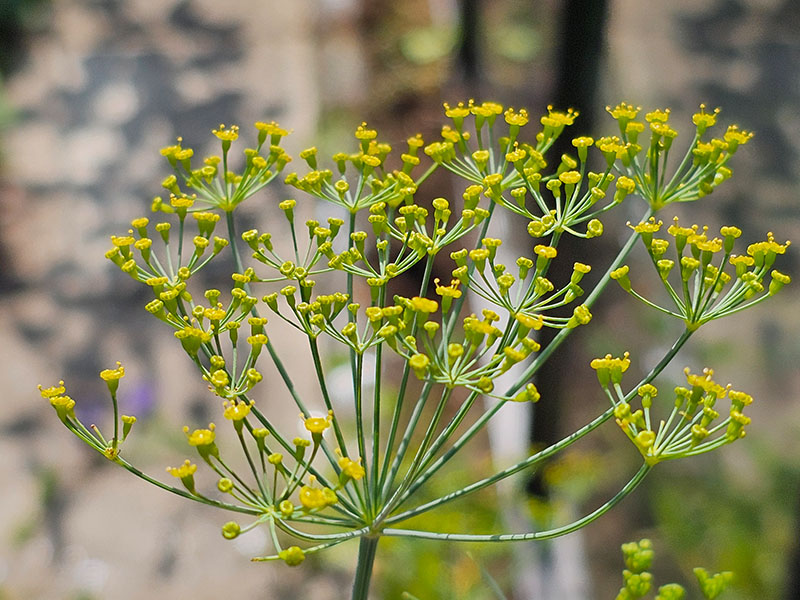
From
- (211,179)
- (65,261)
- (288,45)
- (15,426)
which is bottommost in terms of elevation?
(15,426)

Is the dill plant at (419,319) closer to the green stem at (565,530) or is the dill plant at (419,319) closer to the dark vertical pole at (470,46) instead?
the green stem at (565,530)

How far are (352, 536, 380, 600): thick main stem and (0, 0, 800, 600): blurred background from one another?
3.00 feet

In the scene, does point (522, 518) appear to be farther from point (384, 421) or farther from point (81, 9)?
point (81, 9)

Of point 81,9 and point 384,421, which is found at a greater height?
point 81,9

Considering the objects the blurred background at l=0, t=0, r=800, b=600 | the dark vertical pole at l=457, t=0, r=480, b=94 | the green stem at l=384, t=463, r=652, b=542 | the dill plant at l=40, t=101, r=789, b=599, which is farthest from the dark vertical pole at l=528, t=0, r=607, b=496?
the dark vertical pole at l=457, t=0, r=480, b=94

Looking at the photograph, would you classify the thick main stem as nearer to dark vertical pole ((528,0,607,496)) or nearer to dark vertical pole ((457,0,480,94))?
dark vertical pole ((528,0,607,496))

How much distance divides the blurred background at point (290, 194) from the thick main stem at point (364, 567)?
914 mm

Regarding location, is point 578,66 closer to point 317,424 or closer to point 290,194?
point 317,424

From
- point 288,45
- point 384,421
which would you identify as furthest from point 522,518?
point 288,45

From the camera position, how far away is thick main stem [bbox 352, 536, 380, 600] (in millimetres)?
856

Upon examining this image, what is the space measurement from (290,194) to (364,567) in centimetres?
349

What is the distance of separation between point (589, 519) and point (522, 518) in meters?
2.02

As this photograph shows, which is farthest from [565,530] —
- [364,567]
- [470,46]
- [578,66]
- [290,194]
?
[470,46]

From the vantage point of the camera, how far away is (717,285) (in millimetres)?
853
